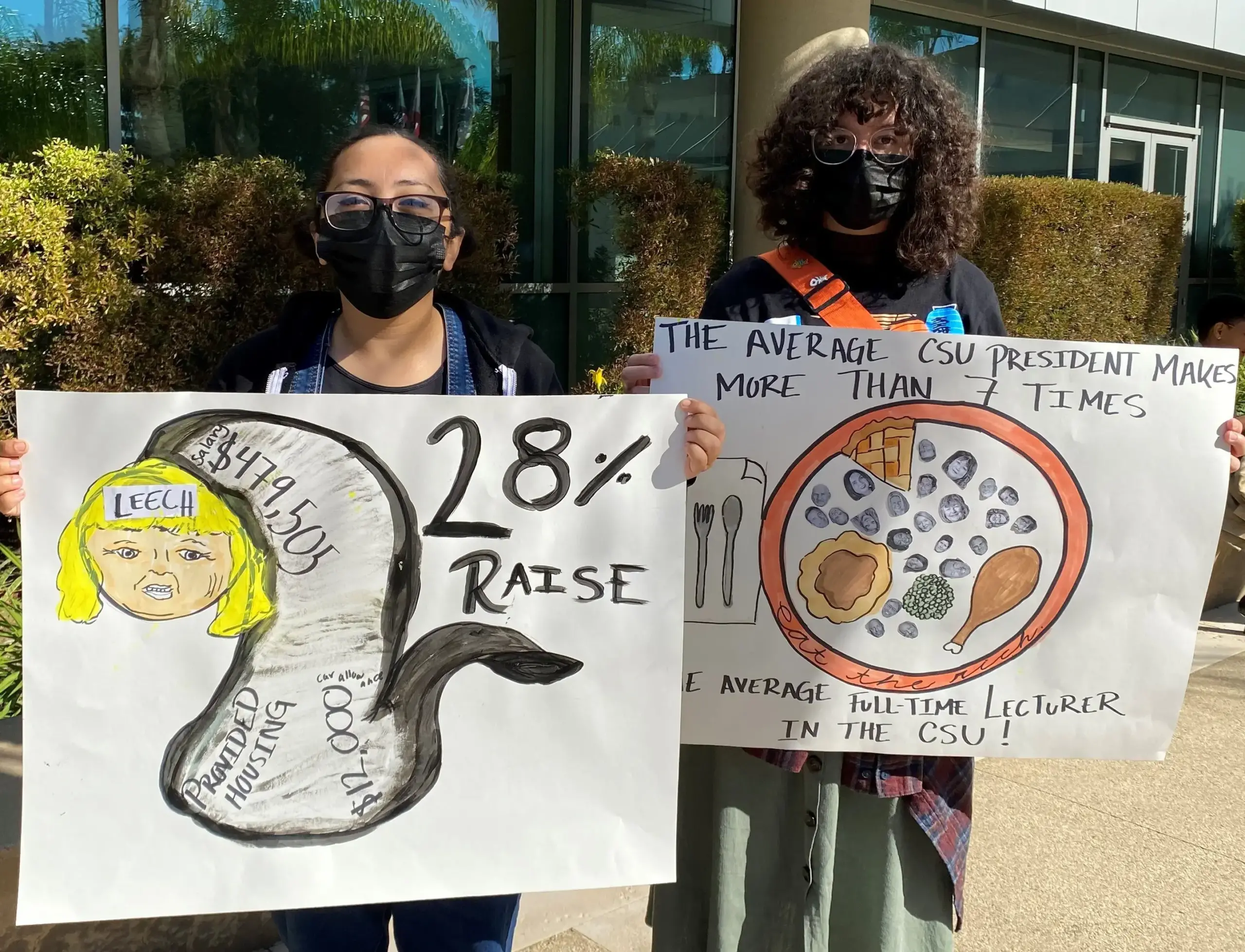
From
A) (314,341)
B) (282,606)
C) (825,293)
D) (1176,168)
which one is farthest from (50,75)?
(1176,168)

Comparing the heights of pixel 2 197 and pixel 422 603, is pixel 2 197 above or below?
above

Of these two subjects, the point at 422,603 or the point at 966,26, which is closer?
the point at 422,603

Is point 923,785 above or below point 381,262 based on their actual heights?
below

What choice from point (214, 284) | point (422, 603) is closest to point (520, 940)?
point (422, 603)

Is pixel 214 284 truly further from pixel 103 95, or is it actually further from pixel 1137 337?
pixel 1137 337

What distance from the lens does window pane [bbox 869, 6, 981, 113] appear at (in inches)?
346

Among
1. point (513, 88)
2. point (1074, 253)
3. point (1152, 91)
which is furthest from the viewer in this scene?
point (1152, 91)

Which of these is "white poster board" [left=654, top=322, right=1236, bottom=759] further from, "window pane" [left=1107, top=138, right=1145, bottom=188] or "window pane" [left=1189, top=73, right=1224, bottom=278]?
"window pane" [left=1189, top=73, right=1224, bottom=278]

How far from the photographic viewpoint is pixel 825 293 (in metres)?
1.99

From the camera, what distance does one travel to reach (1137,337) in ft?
29.5

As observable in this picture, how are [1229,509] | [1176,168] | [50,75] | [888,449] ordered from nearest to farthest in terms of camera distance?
[888,449]
[1229,509]
[50,75]
[1176,168]

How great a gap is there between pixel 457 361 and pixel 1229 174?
13.5 m

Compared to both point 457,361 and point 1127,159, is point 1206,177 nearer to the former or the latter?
point 1127,159

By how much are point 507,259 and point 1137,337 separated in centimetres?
581
